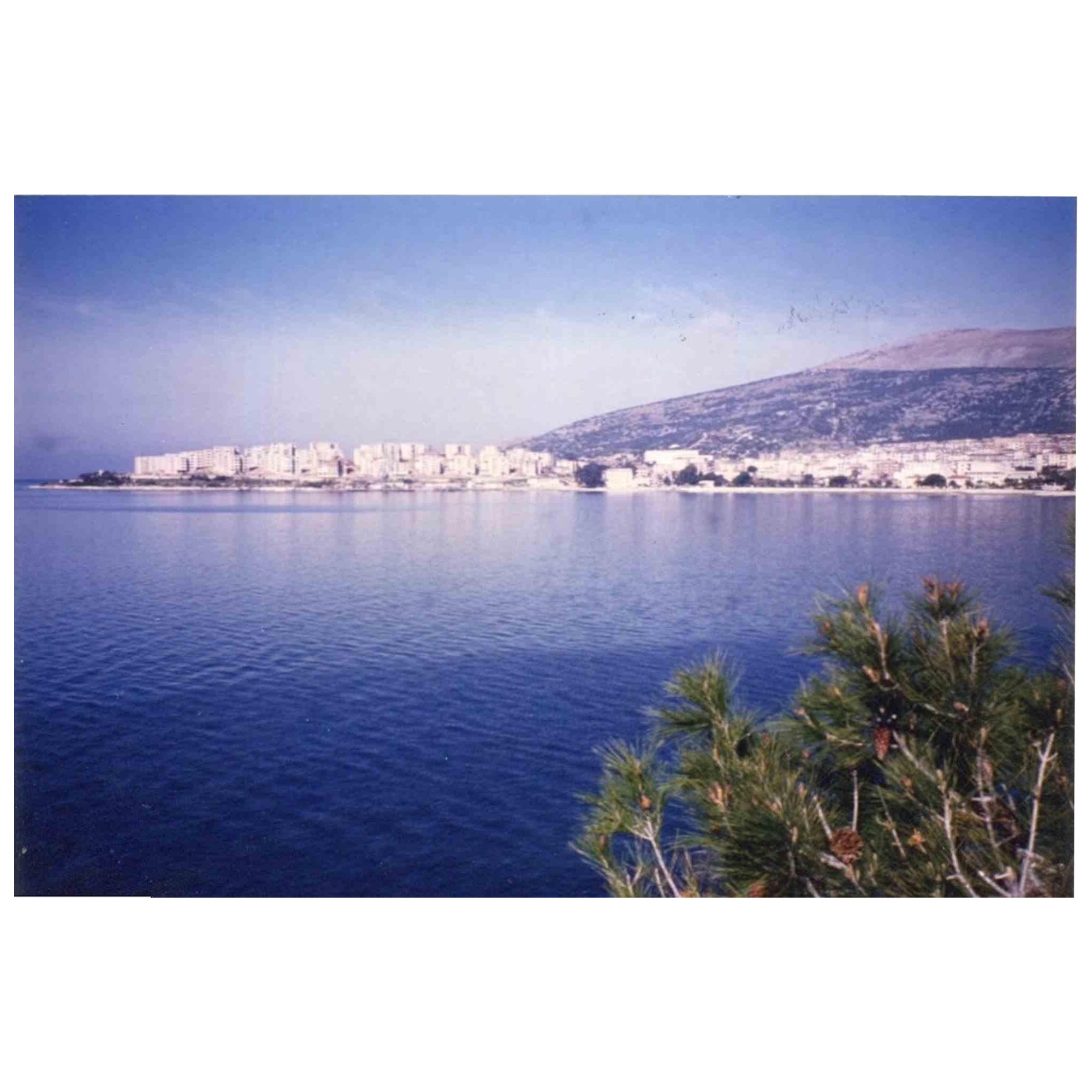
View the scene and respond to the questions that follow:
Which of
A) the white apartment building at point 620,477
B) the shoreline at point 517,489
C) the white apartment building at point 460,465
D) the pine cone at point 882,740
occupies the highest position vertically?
the white apartment building at point 460,465

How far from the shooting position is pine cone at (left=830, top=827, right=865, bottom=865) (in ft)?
8.02

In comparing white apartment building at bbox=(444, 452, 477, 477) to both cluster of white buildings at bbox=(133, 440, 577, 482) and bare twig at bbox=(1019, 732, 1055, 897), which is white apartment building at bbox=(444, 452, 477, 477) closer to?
cluster of white buildings at bbox=(133, 440, 577, 482)

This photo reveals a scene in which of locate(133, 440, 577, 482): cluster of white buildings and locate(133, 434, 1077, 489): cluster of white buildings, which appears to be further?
locate(133, 440, 577, 482): cluster of white buildings

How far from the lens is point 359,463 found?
5.27 meters

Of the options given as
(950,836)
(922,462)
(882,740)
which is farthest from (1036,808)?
(922,462)

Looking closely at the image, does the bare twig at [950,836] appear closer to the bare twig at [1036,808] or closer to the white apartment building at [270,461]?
the bare twig at [1036,808]

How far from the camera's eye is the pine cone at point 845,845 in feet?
8.02

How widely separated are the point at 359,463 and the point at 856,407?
110 inches

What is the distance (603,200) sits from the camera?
3.50 metres

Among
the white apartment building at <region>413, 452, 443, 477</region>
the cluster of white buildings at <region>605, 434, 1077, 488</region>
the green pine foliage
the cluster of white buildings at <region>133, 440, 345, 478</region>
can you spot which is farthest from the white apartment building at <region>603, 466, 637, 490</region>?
the green pine foliage

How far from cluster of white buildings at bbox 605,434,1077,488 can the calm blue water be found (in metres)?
0.16

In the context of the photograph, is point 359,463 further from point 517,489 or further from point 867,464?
point 867,464

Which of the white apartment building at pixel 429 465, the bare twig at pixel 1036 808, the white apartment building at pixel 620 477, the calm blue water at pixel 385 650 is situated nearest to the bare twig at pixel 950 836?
the bare twig at pixel 1036 808

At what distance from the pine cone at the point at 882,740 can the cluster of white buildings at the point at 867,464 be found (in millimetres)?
2151
